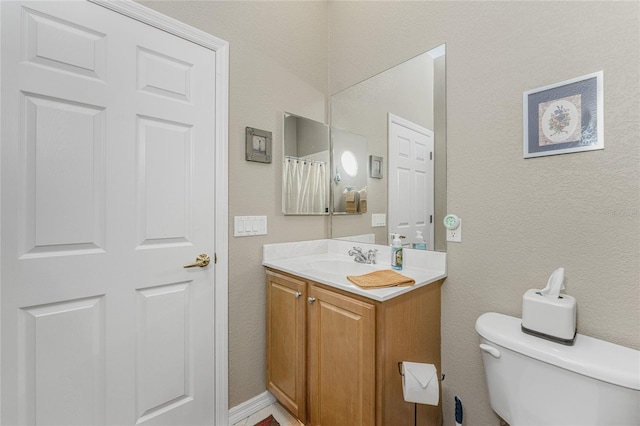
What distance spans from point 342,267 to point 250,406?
983mm

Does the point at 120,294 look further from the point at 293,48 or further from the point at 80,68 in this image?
the point at 293,48

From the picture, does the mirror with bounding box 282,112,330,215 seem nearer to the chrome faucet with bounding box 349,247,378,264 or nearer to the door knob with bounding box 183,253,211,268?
the chrome faucet with bounding box 349,247,378,264

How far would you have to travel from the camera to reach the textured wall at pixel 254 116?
1.55 meters

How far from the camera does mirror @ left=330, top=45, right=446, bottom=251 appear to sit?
1445mm

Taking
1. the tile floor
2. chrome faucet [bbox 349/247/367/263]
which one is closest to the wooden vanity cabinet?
the tile floor

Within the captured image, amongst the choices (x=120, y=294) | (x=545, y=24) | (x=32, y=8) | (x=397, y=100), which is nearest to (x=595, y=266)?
(x=545, y=24)

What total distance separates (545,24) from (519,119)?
37 centimetres

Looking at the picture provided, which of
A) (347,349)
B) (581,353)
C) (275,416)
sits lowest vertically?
(275,416)

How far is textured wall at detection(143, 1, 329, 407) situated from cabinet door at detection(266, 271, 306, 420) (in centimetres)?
9

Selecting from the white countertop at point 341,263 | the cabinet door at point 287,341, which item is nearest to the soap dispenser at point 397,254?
the white countertop at point 341,263

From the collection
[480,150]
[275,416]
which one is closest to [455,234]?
[480,150]

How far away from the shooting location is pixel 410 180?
1604mm

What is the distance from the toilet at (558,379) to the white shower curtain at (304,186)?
47.6 inches

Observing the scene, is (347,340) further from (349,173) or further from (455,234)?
(349,173)
